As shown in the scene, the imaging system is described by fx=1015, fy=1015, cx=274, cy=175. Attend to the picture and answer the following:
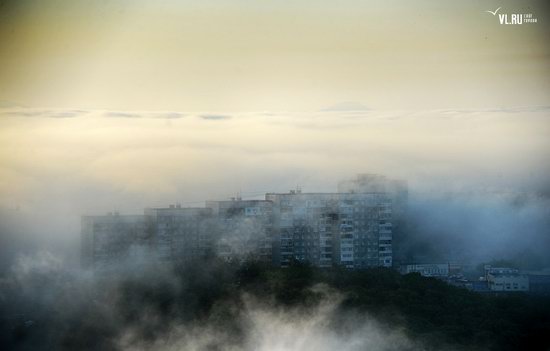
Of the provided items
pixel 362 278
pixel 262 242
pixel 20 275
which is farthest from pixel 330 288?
pixel 20 275

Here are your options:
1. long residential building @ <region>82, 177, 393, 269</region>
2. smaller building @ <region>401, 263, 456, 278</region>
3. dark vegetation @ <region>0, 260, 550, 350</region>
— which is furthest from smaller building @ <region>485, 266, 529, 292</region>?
long residential building @ <region>82, 177, 393, 269</region>

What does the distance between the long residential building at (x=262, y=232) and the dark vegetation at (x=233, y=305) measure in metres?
0.19

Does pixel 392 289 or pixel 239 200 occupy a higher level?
pixel 239 200

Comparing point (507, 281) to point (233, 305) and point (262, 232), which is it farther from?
point (233, 305)

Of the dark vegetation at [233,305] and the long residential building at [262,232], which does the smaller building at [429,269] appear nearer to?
the long residential building at [262,232]

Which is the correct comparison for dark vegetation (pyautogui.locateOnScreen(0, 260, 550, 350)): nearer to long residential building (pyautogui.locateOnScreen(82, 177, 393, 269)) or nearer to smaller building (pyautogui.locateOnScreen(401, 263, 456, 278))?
long residential building (pyautogui.locateOnScreen(82, 177, 393, 269))

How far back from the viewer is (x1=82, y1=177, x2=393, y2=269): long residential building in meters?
6.98

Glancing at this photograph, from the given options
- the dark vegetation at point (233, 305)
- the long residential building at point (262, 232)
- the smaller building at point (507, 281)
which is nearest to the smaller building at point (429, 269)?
the long residential building at point (262, 232)

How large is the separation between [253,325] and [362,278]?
1.21m

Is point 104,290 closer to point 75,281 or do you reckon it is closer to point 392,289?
point 75,281

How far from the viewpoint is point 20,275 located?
21.1ft

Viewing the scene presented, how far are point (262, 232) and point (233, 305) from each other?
1.12 m

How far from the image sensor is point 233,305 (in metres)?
6.69

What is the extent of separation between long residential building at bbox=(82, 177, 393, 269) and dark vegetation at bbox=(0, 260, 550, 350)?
0.19m
